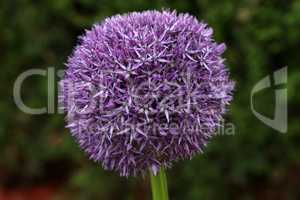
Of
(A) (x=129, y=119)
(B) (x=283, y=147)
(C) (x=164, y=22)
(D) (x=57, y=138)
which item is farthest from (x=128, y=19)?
(D) (x=57, y=138)

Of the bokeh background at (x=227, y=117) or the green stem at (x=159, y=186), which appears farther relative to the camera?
the bokeh background at (x=227, y=117)

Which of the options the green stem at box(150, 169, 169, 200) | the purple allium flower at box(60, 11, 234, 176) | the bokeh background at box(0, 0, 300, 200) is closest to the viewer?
the purple allium flower at box(60, 11, 234, 176)

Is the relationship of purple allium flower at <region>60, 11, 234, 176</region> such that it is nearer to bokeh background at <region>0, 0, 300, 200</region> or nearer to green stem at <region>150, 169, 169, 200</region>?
green stem at <region>150, 169, 169, 200</region>

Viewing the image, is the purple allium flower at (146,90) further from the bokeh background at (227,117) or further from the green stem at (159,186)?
the bokeh background at (227,117)

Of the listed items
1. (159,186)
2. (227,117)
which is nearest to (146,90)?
(159,186)

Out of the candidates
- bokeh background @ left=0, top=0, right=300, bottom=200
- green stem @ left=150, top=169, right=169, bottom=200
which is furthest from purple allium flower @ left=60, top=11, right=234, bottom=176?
bokeh background @ left=0, top=0, right=300, bottom=200

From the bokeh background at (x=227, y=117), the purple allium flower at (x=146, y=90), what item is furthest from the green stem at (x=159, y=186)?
the bokeh background at (x=227, y=117)

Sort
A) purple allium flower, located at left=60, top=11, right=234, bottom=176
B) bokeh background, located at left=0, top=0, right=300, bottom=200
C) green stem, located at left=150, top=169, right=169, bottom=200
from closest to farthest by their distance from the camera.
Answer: purple allium flower, located at left=60, top=11, right=234, bottom=176
green stem, located at left=150, top=169, right=169, bottom=200
bokeh background, located at left=0, top=0, right=300, bottom=200
